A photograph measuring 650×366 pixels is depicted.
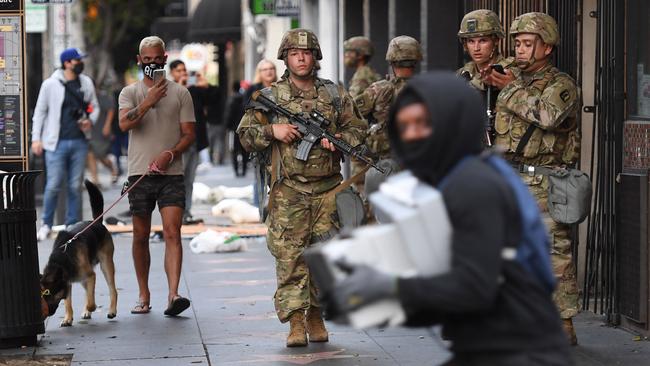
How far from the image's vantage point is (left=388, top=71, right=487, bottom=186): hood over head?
350 centimetres

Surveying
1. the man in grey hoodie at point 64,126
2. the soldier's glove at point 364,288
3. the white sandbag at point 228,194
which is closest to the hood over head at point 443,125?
the soldier's glove at point 364,288

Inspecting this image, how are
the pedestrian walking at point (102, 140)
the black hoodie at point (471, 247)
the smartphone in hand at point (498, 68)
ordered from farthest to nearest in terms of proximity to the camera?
the pedestrian walking at point (102, 140)
the smartphone in hand at point (498, 68)
the black hoodie at point (471, 247)

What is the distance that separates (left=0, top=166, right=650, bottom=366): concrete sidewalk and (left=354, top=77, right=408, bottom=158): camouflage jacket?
1455mm

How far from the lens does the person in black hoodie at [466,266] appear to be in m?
3.48

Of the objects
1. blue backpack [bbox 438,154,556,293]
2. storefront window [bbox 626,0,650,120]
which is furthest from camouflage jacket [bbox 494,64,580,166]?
blue backpack [bbox 438,154,556,293]

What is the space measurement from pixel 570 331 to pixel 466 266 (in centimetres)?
466

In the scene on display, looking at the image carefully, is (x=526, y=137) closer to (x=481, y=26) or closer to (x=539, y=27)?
(x=539, y=27)

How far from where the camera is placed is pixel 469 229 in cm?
348

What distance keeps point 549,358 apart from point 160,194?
604 centimetres

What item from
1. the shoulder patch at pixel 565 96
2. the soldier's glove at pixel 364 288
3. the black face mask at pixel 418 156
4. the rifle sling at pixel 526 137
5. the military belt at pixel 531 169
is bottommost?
the soldier's glove at pixel 364 288

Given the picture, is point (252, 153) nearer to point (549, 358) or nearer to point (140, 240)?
→ point (140, 240)

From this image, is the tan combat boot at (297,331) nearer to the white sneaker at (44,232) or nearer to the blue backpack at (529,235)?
the blue backpack at (529,235)

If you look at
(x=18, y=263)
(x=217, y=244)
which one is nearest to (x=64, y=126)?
(x=217, y=244)

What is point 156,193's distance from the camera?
31.0ft
